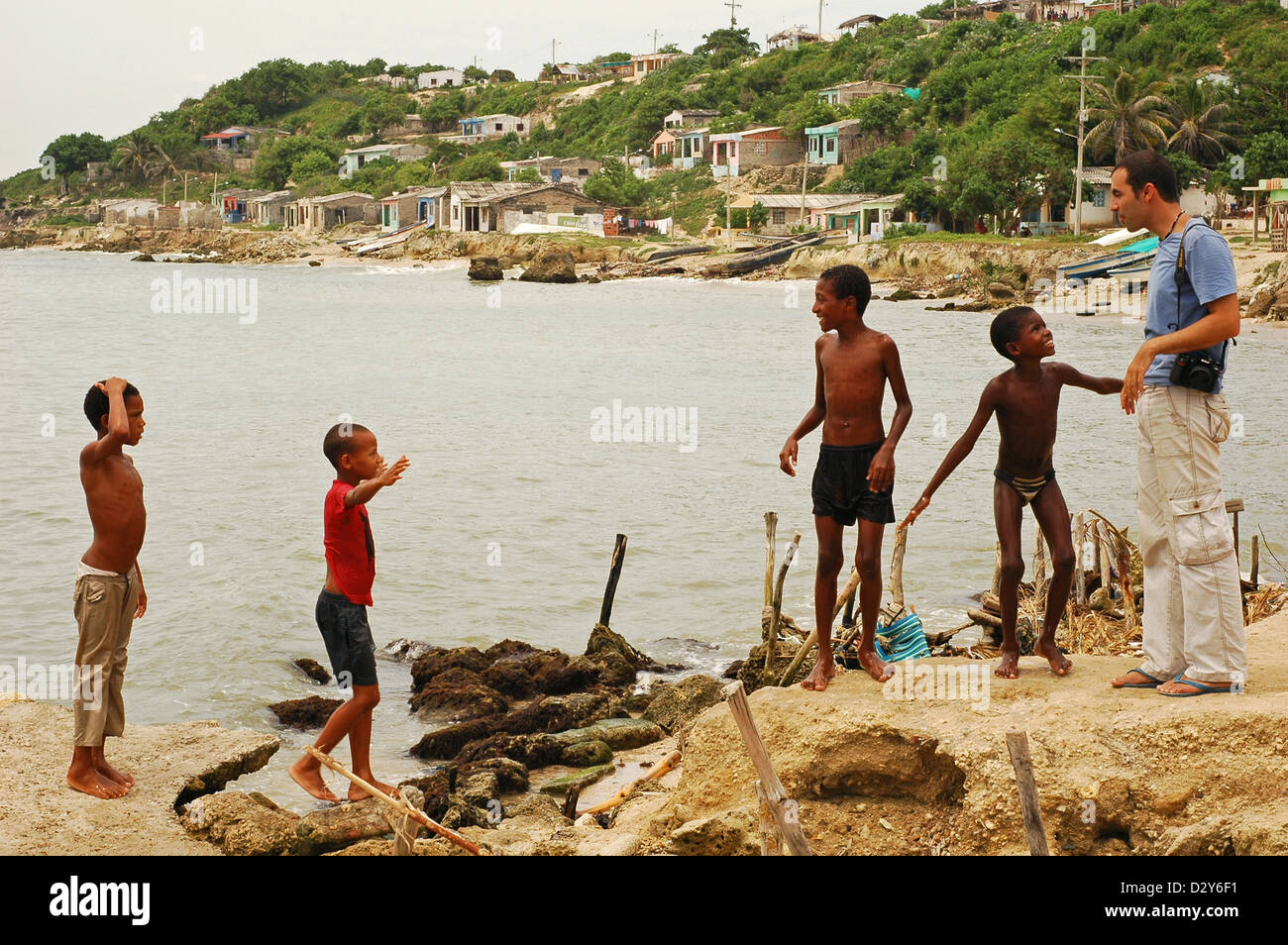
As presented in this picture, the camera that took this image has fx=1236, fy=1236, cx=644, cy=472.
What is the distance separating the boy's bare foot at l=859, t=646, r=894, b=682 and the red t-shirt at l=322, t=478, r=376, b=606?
8.20 ft

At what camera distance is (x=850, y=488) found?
238 inches

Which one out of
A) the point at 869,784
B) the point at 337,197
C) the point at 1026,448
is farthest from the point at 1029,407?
the point at 337,197

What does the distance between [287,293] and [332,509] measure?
211 feet

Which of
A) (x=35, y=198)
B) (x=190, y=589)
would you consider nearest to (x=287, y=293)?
(x=190, y=589)

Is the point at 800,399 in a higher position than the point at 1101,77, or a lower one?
lower

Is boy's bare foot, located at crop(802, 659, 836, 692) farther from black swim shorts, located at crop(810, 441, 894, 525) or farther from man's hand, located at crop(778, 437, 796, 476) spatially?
man's hand, located at crop(778, 437, 796, 476)

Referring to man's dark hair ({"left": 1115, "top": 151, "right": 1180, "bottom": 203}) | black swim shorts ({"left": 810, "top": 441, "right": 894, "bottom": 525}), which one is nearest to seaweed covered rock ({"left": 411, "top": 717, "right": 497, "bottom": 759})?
black swim shorts ({"left": 810, "top": 441, "right": 894, "bottom": 525})

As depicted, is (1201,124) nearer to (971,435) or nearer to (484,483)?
(484,483)

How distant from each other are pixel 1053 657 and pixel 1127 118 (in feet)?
184

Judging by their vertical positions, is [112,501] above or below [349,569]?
above

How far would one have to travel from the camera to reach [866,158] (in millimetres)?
76062

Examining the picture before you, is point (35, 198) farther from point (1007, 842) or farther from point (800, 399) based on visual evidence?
point (1007, 842)

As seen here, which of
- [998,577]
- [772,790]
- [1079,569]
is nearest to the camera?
[772,790]

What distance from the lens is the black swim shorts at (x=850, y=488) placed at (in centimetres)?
597
